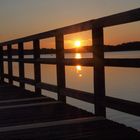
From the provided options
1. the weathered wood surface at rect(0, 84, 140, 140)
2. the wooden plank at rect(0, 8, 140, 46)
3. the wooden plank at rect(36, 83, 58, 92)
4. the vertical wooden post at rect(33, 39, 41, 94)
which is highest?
the wooden plank at rect(0, 8, 140, 46)

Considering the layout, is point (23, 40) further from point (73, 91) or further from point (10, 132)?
point (10, 132)

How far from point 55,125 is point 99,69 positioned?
990 millimetres

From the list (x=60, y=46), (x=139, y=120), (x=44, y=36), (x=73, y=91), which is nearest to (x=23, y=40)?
(x=44, y=36)

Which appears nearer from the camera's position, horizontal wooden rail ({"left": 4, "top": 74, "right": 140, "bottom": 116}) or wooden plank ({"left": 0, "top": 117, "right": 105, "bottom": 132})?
horizontal wooden rail ({"left": 4, "top": 74, "right": 140, "bottom": 116})

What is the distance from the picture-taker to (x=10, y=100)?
7.39 meters

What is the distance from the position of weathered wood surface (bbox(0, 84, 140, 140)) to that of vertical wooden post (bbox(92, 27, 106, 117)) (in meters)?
0.16

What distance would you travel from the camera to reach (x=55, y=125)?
4.76 meters

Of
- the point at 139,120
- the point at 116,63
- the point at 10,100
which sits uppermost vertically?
the point at 116,63

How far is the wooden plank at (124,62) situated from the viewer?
4254 mm

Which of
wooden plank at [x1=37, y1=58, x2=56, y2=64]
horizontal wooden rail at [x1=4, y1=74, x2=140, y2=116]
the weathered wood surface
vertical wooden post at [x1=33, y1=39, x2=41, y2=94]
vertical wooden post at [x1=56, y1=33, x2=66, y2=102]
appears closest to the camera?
the weathered wood surface

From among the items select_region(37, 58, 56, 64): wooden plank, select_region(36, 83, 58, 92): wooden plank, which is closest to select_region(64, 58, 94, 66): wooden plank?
select_region(37, 58, 56, 64): wooden plank

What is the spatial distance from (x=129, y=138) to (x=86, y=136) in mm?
418

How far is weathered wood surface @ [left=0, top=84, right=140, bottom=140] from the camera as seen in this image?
4129 mm

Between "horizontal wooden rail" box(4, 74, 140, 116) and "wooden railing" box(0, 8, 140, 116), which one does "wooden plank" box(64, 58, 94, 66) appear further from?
"horizontal wooden rail" box(4, 74, 140, 116)
